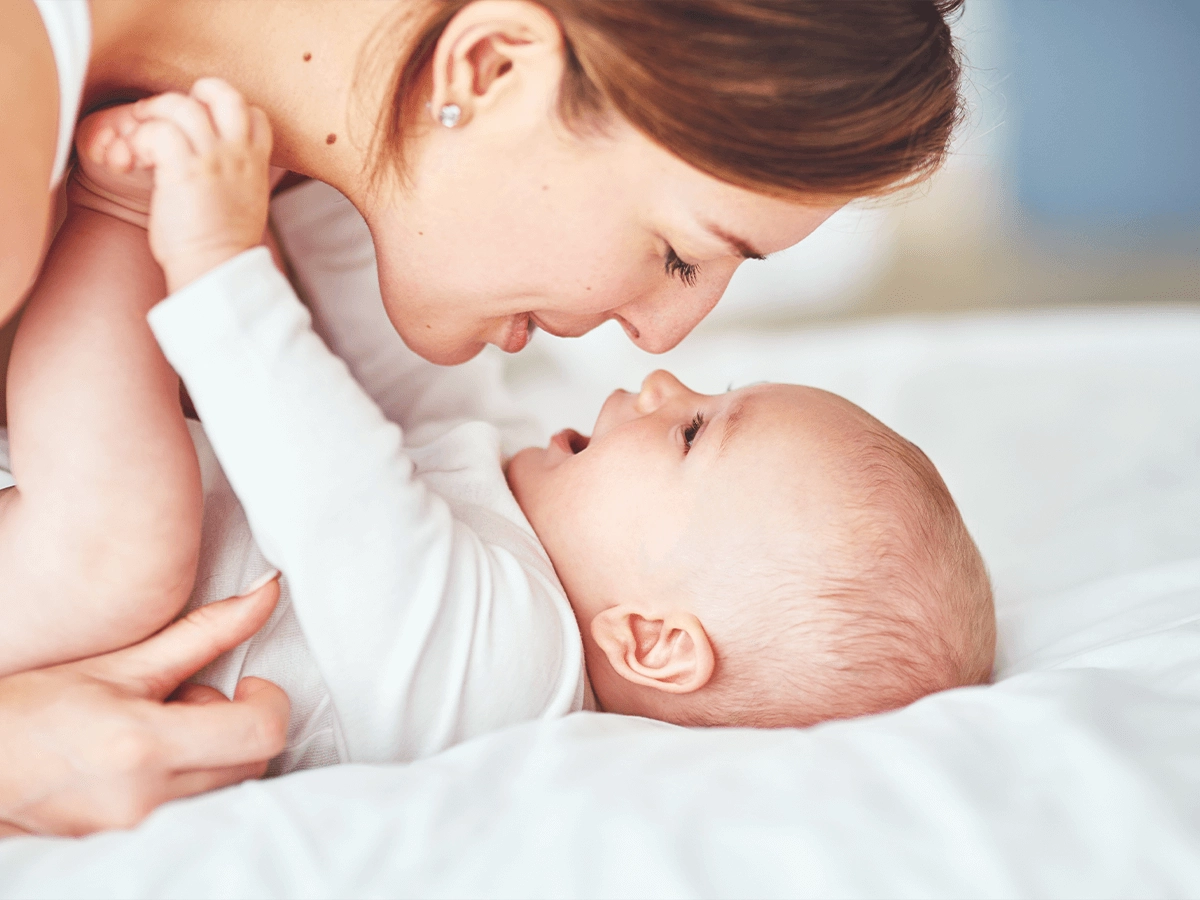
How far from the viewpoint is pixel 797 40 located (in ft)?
2.70

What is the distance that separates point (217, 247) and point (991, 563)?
1004 mm

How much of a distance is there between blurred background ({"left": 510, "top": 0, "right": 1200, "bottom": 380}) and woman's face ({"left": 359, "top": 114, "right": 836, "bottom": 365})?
0.88 m

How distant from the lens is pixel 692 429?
1.16m

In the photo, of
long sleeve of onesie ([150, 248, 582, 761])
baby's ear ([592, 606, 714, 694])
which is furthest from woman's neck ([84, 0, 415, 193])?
baby's ear ([592, 606, 714, 694])

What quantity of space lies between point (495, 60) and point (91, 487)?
479 mm

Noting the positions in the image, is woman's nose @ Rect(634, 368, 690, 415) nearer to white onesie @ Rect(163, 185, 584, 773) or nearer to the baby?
the baby

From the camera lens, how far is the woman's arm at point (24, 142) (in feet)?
2.33

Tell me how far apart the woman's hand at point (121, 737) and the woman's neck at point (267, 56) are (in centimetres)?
47

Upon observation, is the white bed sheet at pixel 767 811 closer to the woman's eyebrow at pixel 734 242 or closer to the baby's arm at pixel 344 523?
the baby's arm at pixel 344 523

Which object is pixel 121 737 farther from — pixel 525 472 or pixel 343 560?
pixel 525 472

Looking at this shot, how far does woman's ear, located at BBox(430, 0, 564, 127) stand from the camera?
33.0 inches

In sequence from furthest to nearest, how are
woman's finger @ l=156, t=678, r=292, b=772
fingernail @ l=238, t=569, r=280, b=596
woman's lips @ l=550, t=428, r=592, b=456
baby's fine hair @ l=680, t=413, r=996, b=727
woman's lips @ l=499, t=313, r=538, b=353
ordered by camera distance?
woman's lips @ l=550, t=428, r=592, b=456 < woman's lips @ l=499, t=313, r=538, b=353 < baby's fine hair @ l=680, t=413, r=996, b=727 < fingernail @ l=238, t=569, r=280, b=596 < woman's finger @ l=156, t=678, r=292, b=772

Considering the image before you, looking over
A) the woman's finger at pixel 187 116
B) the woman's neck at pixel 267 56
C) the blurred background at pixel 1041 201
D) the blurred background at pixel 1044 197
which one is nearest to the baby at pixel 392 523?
the woman's finger at pixel 187 116

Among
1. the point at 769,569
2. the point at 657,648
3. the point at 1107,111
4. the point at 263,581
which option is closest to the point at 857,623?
the point at 769,569
